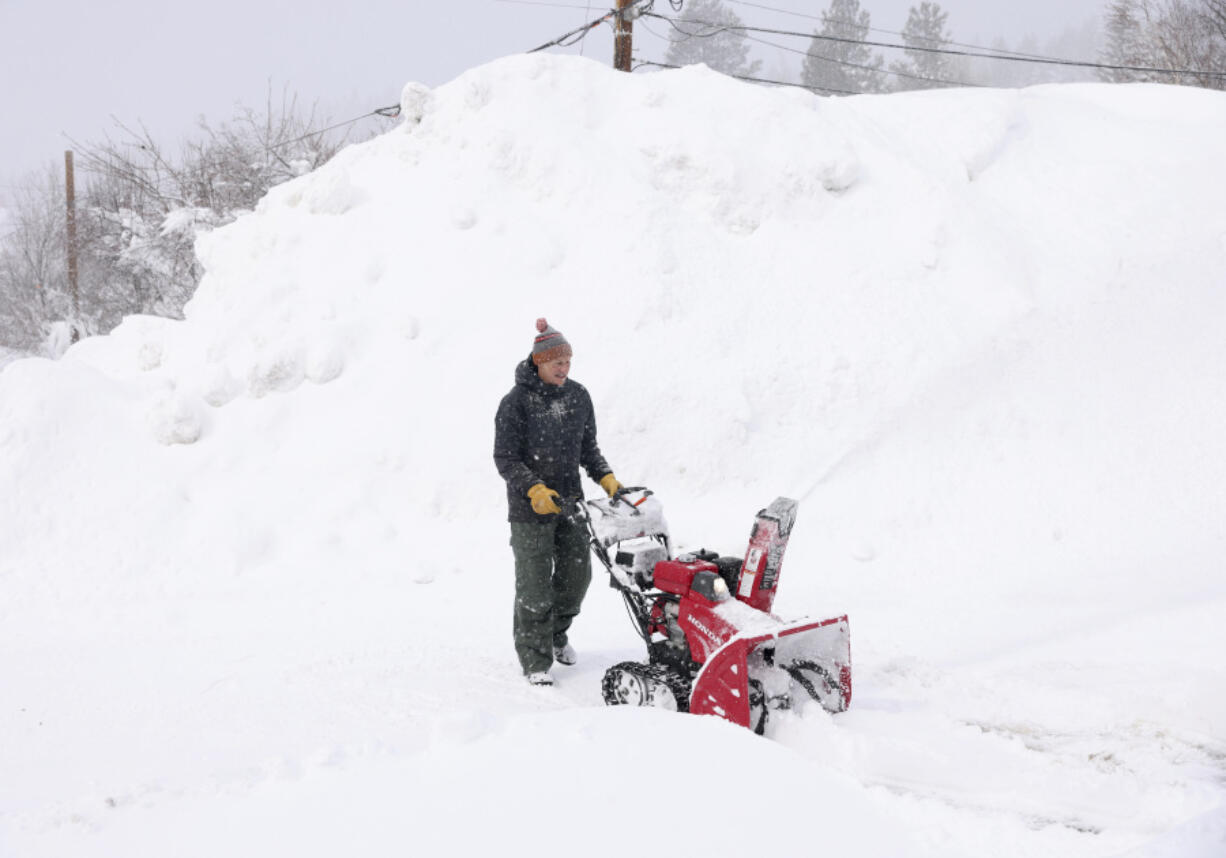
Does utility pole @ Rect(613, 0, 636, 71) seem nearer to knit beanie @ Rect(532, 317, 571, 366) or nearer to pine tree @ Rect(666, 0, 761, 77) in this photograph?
knit beanie @ Rect(532, 317, 571, 366)

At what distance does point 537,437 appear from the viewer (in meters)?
4.43

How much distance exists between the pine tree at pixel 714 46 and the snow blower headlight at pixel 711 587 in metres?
41.5

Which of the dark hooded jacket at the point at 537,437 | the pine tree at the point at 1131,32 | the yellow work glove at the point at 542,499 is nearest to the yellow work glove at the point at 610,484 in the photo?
the dark hooded jacket at the point at 537,437

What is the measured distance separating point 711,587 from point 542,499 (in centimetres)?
99

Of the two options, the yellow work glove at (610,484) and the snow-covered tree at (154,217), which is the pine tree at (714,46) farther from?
the yellow work glove at (610,484)

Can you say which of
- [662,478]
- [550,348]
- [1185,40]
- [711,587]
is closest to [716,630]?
[711,587]

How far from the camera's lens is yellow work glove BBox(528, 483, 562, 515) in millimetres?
3984

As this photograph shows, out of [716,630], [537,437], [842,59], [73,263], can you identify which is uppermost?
[842,59]

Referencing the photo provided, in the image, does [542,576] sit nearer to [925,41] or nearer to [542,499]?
[542,499]

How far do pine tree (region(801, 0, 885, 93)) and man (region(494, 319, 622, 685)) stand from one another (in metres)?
36.3

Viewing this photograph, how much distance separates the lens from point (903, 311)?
7910mm

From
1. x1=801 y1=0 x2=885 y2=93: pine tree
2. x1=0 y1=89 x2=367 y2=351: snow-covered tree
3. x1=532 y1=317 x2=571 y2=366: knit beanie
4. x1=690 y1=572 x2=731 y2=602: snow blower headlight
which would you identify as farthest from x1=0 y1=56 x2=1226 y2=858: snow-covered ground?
x1=801 y1=0 x2=885 y2=93: pine tree

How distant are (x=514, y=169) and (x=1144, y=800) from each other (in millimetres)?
8536

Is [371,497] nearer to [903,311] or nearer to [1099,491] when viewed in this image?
[903,311]
